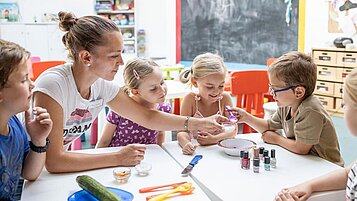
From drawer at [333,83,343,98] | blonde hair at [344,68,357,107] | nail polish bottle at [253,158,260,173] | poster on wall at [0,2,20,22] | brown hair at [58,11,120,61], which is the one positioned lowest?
drawer at [333,83,343,98]

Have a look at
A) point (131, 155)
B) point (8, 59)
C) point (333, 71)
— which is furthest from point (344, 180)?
point (333, 71)

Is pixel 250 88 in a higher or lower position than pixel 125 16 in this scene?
lower

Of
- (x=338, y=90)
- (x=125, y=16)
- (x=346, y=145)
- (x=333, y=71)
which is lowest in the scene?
(x=346, y=145)

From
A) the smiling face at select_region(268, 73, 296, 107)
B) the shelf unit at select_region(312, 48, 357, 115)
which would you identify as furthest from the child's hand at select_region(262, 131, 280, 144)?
the shelf unit at select_region(312, 48, 357, 115)

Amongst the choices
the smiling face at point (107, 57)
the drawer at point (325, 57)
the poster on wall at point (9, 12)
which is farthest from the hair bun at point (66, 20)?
the poster on wall at point (9, 12)

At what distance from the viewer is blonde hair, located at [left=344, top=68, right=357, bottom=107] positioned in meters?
1.11

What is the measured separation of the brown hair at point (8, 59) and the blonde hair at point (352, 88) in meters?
0.95

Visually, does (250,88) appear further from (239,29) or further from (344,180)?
(239,29)

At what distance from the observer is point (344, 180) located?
4.03 feet

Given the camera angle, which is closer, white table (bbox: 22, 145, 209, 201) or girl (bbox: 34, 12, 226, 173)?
white table (bbox: 22, 145, 209, 201)

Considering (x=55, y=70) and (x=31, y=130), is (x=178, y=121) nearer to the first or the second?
(x=55, y=70)

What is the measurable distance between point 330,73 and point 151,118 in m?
4.22

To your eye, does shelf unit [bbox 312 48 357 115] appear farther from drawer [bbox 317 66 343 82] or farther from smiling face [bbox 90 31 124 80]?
smiling face [bbox 90 31 124 80]

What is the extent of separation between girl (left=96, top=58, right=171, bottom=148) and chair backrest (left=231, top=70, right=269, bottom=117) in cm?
137
